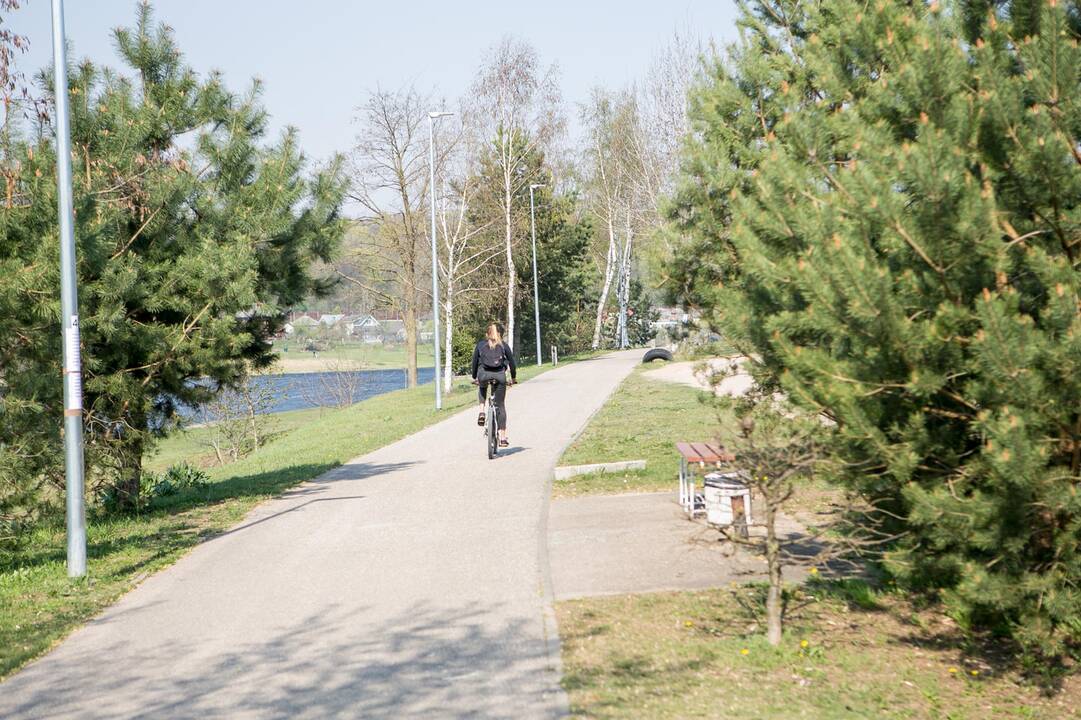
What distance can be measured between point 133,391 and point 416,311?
2807 centimetres

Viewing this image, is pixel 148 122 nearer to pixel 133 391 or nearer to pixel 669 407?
pixel 133 391

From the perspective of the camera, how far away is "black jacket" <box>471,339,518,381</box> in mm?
16000

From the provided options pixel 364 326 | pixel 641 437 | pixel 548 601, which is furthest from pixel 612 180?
pixel 548 601

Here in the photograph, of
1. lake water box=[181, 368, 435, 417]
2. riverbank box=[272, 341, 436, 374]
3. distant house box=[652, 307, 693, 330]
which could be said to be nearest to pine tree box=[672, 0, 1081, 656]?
distant house box=[652, 307, 693, 330]

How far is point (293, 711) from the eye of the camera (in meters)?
5.39

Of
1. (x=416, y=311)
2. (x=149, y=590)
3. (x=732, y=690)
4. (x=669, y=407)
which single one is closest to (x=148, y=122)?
(x=149, y=590)

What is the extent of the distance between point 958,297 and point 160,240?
9072 mm

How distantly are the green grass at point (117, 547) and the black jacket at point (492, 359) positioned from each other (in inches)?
105

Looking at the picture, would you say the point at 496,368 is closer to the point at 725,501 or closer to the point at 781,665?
the point at 725,501

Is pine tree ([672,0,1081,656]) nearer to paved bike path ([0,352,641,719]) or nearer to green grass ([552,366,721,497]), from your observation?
paved bike path ([0,352,641,719])

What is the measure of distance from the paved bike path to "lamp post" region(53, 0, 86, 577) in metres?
0.75

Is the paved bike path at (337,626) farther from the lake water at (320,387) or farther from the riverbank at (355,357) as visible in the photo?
the riverbank at (355,357)

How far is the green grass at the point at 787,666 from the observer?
5398 mm

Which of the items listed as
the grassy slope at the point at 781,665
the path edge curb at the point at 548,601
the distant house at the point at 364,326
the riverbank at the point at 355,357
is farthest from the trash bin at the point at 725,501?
the distant house at the point at 364,326
